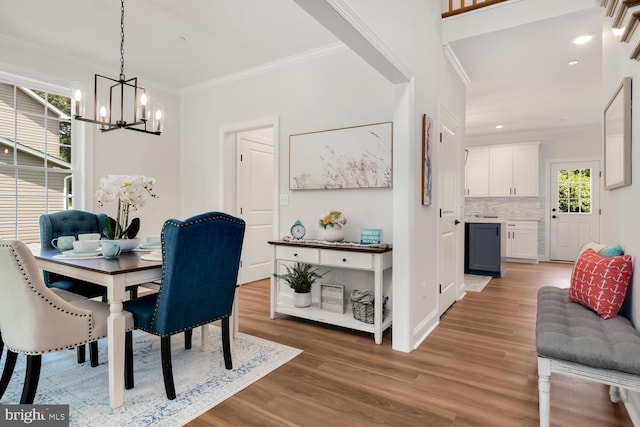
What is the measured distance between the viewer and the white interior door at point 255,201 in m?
4.88

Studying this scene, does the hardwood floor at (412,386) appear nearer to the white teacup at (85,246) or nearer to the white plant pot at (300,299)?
the white plant pot at (300,299)

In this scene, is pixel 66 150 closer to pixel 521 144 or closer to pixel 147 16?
pixel 147 16

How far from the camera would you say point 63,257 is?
7.36ft

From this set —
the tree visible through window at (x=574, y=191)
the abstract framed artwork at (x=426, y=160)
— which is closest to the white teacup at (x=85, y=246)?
the abstract framed artwork at (x=426, y=160)

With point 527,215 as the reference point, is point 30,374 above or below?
below

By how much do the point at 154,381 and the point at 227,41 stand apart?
3117mm

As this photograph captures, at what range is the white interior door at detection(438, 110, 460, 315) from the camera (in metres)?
3.48

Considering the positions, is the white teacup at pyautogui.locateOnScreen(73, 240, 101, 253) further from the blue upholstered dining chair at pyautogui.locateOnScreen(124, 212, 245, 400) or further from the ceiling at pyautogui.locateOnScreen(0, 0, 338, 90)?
the ceiling at pyautogui.locateOnScreen(0, 0, 338, 90)

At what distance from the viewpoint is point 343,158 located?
3531 millimetres

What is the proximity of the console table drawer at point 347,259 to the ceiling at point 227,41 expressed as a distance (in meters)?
2.06

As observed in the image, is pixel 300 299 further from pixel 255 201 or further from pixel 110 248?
pixel 255 201

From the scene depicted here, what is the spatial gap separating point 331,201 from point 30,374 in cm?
261

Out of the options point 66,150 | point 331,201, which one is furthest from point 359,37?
point 66,150

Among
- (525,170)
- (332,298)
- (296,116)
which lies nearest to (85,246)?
(332,298)
